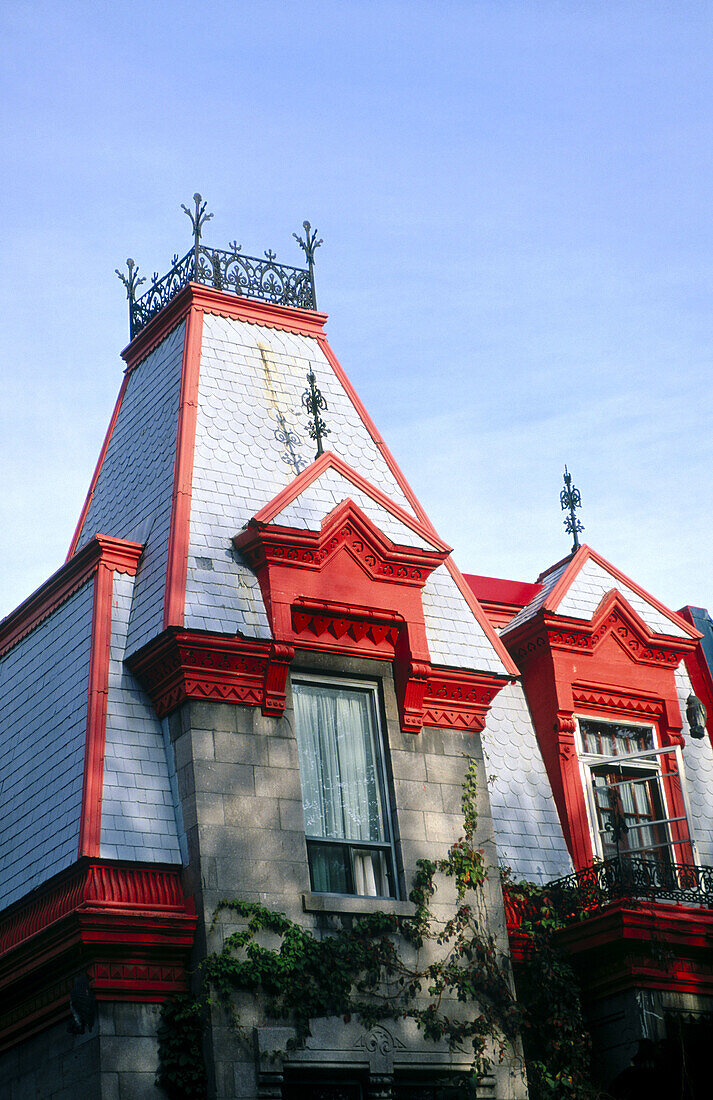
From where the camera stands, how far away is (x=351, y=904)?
16.5 m

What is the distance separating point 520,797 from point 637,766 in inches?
82.3

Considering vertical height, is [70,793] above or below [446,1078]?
above

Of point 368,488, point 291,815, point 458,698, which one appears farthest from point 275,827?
point 368,488

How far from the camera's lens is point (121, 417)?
2189cm

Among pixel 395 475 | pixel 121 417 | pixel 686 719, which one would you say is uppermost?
pixel 121 417

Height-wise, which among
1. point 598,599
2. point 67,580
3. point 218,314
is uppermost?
point 218,314

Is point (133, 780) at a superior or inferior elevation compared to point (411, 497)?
inferior

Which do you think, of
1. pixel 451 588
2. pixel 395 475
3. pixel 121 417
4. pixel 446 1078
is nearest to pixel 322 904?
pixel 446 1078

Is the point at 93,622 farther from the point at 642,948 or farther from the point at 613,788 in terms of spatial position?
the point at 613,788

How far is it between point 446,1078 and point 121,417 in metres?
10.2

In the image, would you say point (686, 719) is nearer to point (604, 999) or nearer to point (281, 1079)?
point (604, 999)

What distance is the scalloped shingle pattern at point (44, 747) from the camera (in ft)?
53.8

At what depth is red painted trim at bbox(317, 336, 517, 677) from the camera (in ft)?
63.8

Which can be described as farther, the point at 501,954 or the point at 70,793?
the point at 501,954
